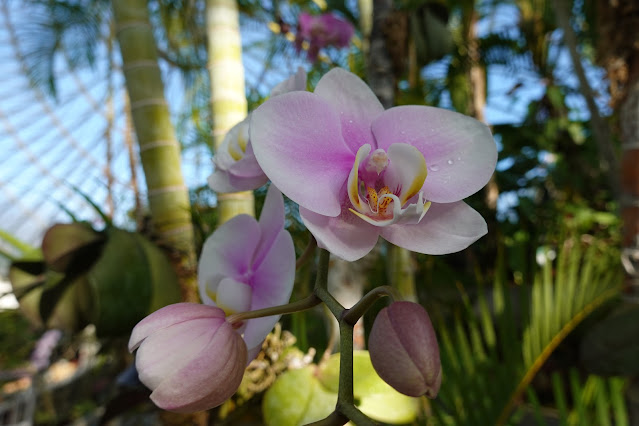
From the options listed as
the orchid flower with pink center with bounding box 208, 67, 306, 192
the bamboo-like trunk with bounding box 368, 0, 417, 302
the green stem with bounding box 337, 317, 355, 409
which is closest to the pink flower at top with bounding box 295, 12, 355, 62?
the bamboo-like trunk with bounding box 368, 0, 417, 302

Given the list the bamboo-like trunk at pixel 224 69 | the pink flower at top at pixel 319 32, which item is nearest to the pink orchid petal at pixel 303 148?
the bamboo-like trunk at pixel 224 69

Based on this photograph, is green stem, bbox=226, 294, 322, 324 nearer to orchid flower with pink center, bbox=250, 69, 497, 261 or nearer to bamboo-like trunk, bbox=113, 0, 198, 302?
orchid flower with pink center, bbox=250, 69, 497, 261

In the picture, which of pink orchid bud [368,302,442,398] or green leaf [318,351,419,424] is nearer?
pink orchid bud [368,302,442,398]

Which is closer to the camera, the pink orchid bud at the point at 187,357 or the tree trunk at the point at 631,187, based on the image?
the pink orchid bud at the point at 187,357

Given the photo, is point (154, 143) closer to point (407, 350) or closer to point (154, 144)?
point (154, 144)

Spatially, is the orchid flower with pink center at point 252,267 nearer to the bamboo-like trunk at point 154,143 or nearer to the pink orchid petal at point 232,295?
the pink orchid petal at point 232,295

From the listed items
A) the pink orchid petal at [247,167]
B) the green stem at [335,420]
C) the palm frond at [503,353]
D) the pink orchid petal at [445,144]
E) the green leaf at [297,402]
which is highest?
the pink orchid petal at [445,144]

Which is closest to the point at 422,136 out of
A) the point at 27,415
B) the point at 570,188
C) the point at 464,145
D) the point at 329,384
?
the point at 464,145

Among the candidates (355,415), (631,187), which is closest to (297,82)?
(355,415)
